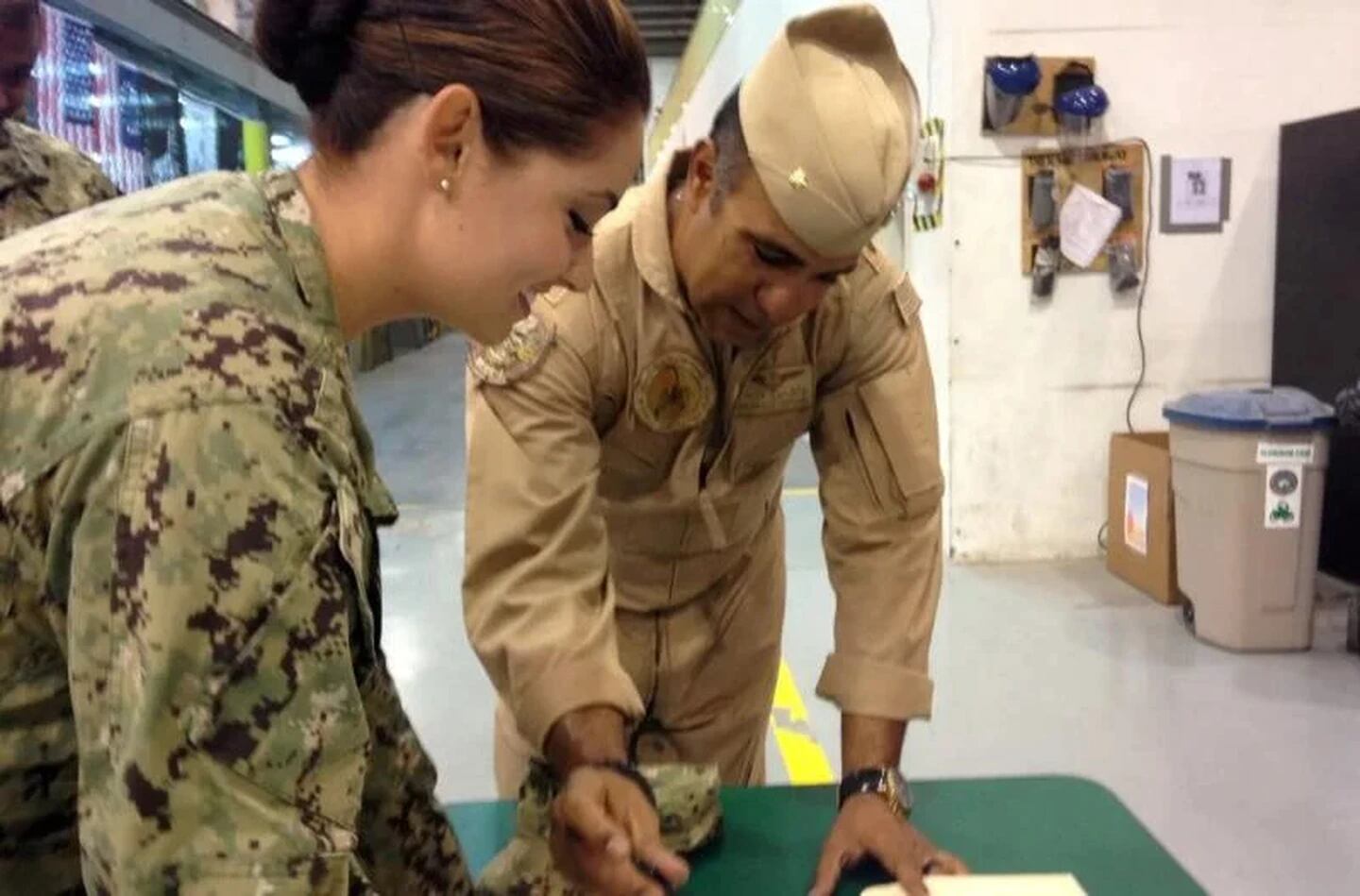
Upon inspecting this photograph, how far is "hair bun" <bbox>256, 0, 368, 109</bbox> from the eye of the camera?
82 cm

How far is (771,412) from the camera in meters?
1.53

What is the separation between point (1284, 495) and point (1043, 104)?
4.60 feet

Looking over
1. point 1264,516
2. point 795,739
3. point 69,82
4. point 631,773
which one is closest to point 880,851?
point 631,773

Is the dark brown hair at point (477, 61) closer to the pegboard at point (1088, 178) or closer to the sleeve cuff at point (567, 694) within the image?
the sleeve cuff at point (567, 694)

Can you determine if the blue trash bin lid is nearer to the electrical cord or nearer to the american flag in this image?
the electrical cord

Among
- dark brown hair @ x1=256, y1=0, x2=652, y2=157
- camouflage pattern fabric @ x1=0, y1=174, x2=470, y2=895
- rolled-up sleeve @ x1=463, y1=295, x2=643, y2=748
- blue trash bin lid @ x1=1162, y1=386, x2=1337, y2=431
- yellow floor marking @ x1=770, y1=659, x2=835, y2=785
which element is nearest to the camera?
camouflage pattern fabric @ x1=0, y1=174, x2=470, y2=895

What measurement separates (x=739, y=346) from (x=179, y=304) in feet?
2.89

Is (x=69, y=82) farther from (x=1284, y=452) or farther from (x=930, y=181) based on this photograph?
(x=1284, y=452)

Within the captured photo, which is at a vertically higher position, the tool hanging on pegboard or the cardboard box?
the tool hanging on pegboard

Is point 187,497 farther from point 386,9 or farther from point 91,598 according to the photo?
point 386,9

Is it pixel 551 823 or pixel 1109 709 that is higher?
pixel 551 823

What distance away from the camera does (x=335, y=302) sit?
79cm

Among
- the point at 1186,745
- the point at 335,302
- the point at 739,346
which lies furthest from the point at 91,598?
the point at 1186,745

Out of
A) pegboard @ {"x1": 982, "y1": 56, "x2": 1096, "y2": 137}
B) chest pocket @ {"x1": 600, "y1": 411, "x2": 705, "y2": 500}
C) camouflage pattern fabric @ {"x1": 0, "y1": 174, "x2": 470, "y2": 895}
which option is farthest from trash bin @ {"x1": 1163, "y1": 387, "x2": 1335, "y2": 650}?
camouflage pattern fabric @ {"x1": 0, "y1": 174, "x2": 470, "y2": 895}
